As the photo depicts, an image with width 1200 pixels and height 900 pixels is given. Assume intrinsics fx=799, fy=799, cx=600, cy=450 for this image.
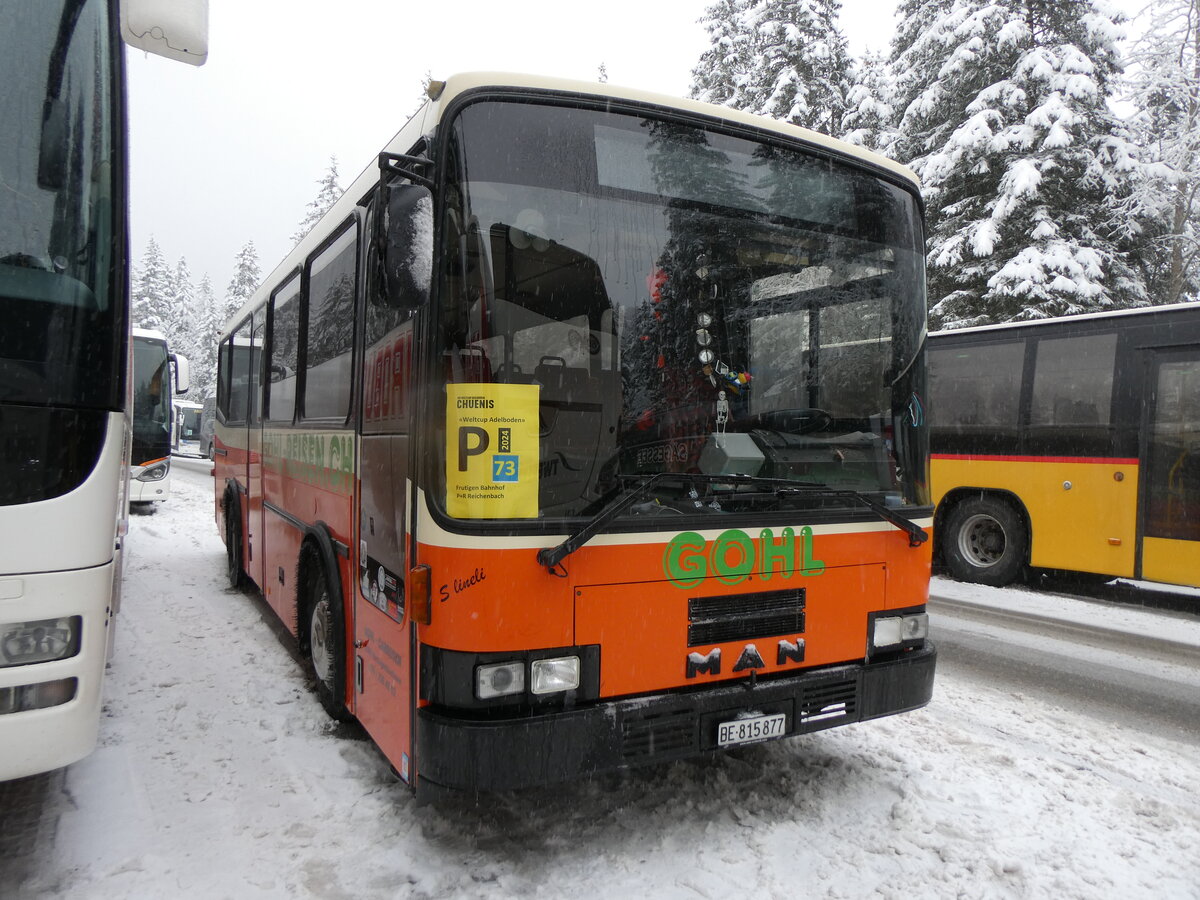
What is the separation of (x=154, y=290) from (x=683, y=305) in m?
69.2

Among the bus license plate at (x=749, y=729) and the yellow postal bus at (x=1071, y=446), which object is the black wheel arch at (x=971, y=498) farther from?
the bus license plate at (x=749, y=729)

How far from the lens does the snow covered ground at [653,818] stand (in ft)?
9.87

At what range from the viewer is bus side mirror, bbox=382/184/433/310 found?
2.76m

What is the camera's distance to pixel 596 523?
2.93m

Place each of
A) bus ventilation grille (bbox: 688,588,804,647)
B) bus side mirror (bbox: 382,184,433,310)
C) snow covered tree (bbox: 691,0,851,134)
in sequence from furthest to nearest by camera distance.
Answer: snow covered tree (bbox: 691,0,851,134) < bus ventilation grille (bbox: 688,588,804,647) < bus side mirror (bbox: 382,184,433,310)

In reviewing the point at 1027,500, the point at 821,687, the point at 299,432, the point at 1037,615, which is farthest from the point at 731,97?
the point at 821,687

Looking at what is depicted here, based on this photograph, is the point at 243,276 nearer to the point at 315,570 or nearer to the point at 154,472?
the point at 154,472

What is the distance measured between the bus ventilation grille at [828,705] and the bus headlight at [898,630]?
0.28 meters

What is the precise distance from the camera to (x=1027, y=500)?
9.17 meters

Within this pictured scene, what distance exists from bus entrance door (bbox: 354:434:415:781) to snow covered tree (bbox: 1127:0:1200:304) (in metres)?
19.2

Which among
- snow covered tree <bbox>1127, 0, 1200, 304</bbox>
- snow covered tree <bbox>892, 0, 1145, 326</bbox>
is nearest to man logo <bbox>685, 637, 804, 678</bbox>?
snow covered tree <bbox>892, 0, 1145, 326</bbox>

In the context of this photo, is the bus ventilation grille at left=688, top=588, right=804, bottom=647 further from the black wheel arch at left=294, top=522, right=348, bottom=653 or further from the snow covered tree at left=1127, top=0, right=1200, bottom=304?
the snow covered tree at left=1127, top=0, right=1200, bottom=304

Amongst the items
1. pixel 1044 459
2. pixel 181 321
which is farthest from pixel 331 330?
pixel 181 321

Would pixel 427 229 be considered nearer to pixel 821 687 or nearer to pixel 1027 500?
pixel 821 687
